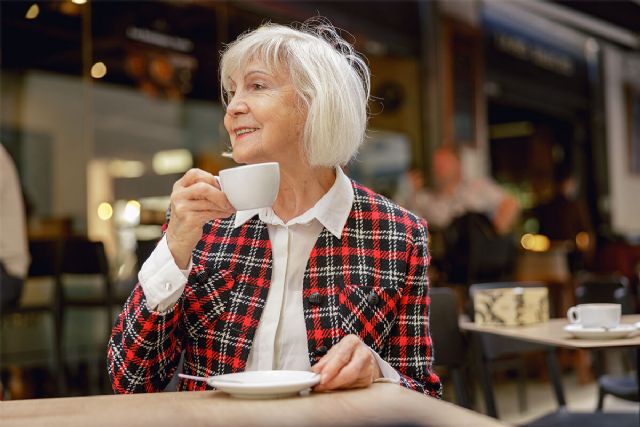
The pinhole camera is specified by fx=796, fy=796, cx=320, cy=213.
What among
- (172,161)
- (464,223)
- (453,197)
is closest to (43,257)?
(172,161)

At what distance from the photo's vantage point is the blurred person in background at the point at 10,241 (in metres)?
4.05

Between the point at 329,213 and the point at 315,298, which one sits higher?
the point at 329,213

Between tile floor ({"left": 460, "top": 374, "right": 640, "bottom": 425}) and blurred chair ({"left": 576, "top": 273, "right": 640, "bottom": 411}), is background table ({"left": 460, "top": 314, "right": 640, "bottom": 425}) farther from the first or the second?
tile floor ({"left": 460, "top": 374, "right": 640, "bottom": 425})

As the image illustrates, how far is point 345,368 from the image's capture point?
1228mm

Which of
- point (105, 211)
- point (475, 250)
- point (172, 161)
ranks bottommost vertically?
point (475, 250)

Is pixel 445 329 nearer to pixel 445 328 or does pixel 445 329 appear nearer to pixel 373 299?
pixel 445 328

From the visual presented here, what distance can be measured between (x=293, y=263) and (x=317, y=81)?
38 cm

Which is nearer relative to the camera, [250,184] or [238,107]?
[250,184]

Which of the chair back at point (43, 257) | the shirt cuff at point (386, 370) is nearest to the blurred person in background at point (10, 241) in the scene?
the chair back at point (43, 257)

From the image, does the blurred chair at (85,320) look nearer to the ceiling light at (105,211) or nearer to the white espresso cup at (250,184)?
the ceiling light at (105,211)

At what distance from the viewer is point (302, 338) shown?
61.4 inches

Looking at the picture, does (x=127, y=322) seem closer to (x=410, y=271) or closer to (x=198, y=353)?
(x=198, y=353)

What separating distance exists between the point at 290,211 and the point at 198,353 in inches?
14.0

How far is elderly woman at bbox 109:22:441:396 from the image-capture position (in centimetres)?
154
